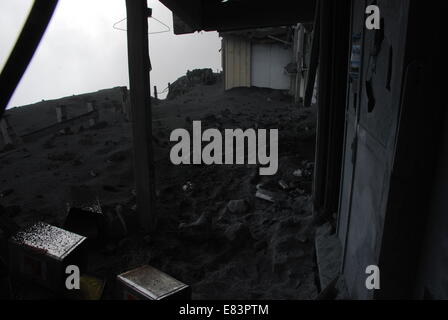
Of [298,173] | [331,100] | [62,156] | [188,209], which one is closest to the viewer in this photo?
[331,100]

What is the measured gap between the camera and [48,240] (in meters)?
2.85

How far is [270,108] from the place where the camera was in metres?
13.0

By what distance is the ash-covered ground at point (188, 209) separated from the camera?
11.1ft

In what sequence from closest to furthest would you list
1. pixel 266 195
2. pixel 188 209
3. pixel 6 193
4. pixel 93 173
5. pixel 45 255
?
1. pixel 45 255
2. pixel 188 209
3. pixel 266 195
4. pixel 6 193
5. pixel 93 173

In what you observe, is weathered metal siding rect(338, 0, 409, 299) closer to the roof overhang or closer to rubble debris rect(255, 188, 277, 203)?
rubble debris rect(255, 188, 277, 203)

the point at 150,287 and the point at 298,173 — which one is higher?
the point at 150,287

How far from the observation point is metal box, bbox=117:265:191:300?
86.7 inches

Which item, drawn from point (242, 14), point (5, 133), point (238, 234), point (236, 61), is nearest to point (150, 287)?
point (238, 234)

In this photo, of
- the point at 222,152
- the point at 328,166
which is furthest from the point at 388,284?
the point at 222,152

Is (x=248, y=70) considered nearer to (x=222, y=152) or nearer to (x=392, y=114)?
(x=222, y=152)

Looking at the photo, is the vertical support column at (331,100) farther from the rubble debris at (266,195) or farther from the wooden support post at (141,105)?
the wooden support post at (141,105)

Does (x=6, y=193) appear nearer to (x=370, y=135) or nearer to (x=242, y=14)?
(x=242, y=14)

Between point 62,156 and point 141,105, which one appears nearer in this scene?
point 141,105

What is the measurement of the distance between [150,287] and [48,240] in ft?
3.56
